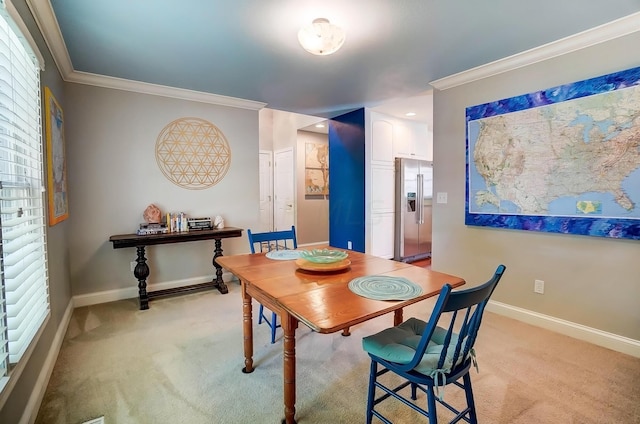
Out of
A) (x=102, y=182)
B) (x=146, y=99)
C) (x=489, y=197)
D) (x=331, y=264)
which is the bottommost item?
(x=331, y=264)

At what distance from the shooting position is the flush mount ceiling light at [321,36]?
1.91m

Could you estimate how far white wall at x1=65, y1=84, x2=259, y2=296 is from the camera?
3.02 metres

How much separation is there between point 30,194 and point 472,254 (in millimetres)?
3505

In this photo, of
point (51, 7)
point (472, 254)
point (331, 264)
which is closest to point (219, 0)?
point (51, 7)

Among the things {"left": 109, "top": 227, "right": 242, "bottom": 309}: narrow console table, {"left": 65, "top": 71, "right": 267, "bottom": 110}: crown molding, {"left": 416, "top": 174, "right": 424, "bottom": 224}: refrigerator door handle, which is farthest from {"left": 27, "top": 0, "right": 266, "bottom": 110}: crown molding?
{"left": 416, "top": 174, "right": 424, "bottom": 224}: refrigerator door handle

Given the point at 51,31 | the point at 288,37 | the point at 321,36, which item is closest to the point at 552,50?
the point at 321,36

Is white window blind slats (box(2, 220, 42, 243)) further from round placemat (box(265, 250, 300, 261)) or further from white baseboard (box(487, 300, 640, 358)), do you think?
white baseboard (box(487, 300, 640, 358))

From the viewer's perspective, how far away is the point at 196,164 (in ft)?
11.9

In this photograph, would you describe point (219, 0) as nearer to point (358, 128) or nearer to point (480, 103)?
point (480, 103)

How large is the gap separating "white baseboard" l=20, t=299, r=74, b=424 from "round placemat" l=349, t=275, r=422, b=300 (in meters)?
1.66

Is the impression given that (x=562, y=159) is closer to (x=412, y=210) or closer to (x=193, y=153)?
(x=412, y=210)

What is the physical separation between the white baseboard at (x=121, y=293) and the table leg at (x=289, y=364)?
2589 mm

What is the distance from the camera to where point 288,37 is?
2246 millimetres

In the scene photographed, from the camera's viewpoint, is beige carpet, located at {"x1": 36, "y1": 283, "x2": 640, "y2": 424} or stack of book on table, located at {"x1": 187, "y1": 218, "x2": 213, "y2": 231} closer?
beige carpet, located at {"x1": 36, "y1": 283, "x2": 640, "y2": 424}
